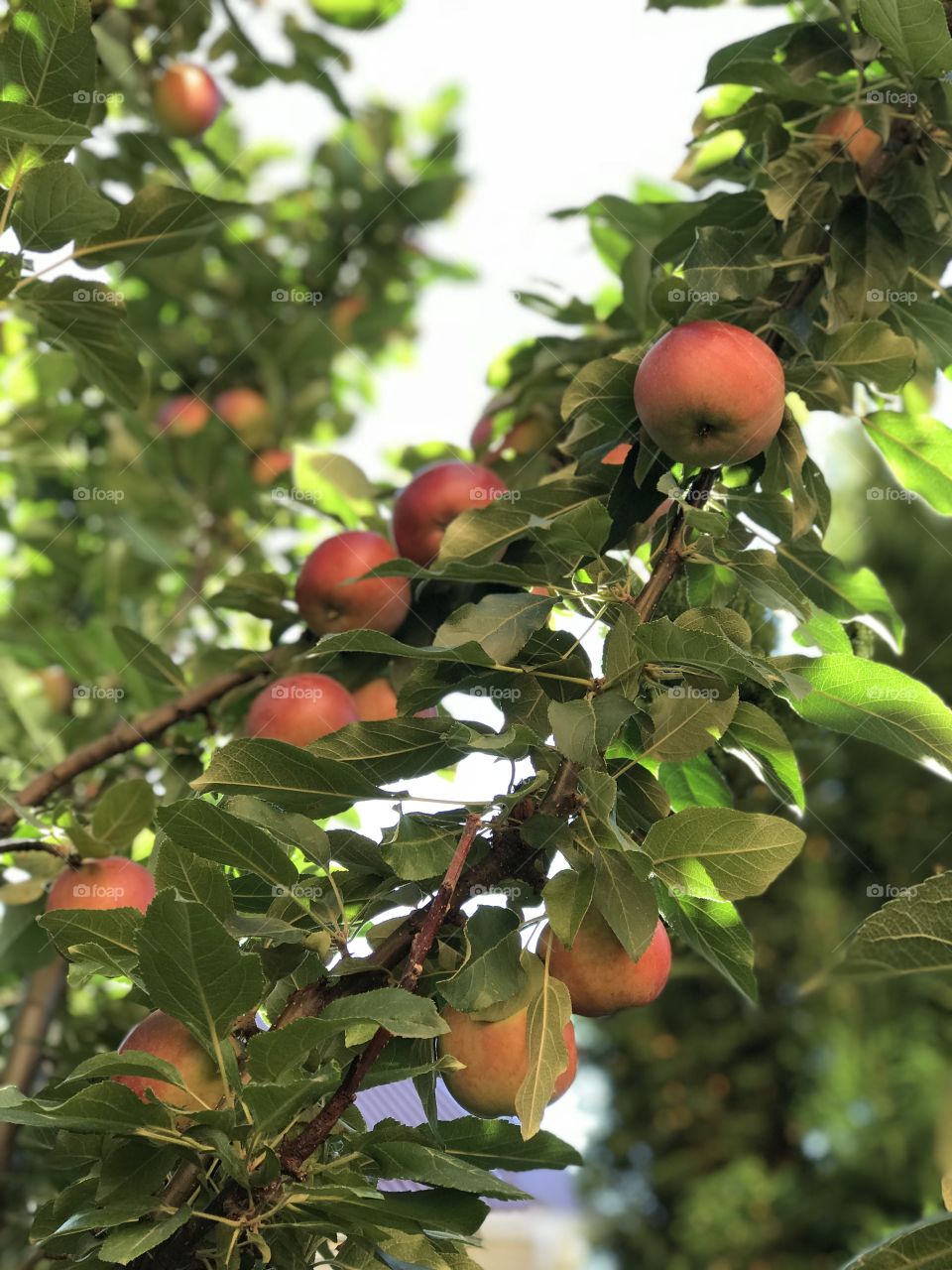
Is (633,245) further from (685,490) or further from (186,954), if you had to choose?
(186,954)

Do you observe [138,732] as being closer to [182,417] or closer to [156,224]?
[156,224]

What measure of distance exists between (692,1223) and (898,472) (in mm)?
3743

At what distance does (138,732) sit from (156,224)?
18.9 inches

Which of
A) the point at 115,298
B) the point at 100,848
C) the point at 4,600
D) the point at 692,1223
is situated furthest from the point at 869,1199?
the point at 115,298

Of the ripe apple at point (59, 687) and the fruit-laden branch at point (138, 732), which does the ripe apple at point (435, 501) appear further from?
the ripe apple at point (59, 687)

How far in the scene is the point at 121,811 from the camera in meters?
1.06

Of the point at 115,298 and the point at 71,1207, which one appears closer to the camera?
A: the point at 71,1207

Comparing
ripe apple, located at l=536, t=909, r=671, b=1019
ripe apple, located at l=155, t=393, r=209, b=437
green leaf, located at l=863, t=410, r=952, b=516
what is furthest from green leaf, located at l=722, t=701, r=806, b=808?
ripe apple, located at l=155, t=393, r=209, b=437

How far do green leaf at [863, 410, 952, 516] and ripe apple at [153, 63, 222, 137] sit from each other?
48.7 inches

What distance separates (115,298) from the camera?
108 centimetres

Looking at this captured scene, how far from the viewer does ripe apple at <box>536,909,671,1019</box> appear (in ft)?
2.55

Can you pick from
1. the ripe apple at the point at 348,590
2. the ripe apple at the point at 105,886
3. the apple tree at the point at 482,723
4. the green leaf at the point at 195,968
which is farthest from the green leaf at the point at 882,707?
the ripe apple at the point at 105,886

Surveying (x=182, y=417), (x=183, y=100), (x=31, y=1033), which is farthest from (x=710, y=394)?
(x=182, y=417)

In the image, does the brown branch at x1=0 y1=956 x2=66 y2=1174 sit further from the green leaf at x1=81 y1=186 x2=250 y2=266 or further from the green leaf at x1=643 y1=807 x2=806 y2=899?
the green leaf at x1=643 y1=807 x2=806 y2=899
